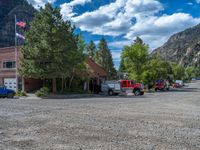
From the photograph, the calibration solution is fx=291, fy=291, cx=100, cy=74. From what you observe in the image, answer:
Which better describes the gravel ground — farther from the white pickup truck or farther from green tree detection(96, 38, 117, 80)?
green tree detection(96, 38, 117, 80)

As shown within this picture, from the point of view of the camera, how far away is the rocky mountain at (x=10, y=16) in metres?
129

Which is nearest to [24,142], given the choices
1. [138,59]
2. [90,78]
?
[90,78]

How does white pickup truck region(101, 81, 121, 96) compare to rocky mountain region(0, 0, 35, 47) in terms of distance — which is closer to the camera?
white pickup truck region(101, 81, 121, 96)

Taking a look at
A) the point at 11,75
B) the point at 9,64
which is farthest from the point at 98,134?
the point at 9,64

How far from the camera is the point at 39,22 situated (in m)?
38.2

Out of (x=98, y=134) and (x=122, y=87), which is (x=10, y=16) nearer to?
(x=122, y=87)

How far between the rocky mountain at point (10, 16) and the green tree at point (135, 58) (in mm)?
72437

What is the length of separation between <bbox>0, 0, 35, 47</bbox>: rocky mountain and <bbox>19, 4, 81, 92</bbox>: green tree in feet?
284

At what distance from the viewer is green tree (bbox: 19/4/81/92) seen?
36875mm

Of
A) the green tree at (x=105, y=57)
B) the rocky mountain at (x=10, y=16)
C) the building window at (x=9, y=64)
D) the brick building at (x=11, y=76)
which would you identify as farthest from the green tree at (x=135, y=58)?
the rocky mountain at (x=10, y=16)

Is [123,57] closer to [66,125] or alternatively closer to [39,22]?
[39,22]

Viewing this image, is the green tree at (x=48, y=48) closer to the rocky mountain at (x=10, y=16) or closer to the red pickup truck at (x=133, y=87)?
the red pickup truck at (x=133, y=87)

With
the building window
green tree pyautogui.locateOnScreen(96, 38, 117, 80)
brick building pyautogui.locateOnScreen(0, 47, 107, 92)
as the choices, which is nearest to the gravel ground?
brick building pyautogui.locateOnScreen(0, 47, 107, 92)

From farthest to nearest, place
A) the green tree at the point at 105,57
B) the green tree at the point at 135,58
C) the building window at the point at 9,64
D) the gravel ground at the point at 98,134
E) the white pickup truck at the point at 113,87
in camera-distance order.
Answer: the green tree at the point at 105,57 → the green tree at the point at 135,58 → the building window at the point at 9,64 → the white pickup truck at the point at 113,87 → the gravel ground at the point at 98,134
